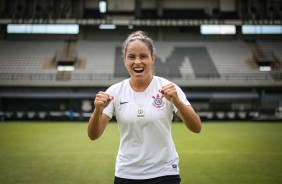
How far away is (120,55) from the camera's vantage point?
3372cm

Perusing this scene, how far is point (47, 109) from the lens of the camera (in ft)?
95.0

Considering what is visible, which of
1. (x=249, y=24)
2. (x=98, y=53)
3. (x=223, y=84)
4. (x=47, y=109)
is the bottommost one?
(x=47, y=109)

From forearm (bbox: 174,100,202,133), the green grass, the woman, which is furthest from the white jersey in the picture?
the green grass

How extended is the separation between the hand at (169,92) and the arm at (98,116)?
1.61 ft

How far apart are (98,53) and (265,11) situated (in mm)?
20837

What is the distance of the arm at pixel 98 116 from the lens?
269 cm

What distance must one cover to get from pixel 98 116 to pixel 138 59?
0.64 m

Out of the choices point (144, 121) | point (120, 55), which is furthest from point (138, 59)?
point (120, 55)

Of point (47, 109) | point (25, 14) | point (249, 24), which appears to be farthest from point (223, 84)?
point (25, 14)

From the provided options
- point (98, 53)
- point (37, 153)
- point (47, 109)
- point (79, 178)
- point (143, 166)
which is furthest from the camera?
point (98, 53)

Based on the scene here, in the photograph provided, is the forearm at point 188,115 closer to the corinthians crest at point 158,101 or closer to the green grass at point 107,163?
the corinthians crest at point 158,101

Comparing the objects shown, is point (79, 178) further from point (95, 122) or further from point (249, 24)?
point (249, 24)

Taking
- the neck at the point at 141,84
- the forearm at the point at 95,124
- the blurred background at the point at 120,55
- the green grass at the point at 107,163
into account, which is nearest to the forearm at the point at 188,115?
the neck at the point at 141,84

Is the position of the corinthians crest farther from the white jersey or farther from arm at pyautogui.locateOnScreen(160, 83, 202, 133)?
arm at pyautogui.locateOnScreen(160, 83, 202, 133)
